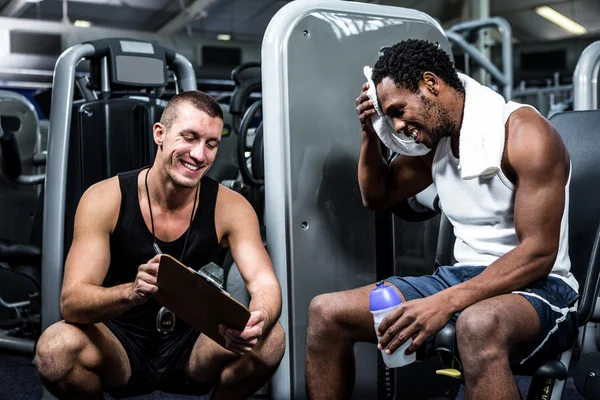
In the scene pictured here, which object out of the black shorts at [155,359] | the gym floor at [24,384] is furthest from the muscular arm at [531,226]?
the gym floor at [24,384]

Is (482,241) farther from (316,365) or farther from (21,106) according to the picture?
(21,106)

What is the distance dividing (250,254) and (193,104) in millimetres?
451

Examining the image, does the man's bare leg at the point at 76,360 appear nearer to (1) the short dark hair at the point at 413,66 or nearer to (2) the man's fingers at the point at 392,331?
(2) the man's fingers at the point at 392,331

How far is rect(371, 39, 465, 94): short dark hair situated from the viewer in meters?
1.86

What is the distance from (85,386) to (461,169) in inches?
44.1

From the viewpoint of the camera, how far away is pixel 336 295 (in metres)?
1.95

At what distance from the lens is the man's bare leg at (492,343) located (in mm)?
1579

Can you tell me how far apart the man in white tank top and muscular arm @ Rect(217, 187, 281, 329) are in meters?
0.12

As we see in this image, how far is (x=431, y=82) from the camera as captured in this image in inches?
73.5

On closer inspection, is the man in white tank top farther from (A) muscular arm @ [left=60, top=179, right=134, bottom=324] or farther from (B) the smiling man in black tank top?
(A) muscular arm @ [left=60, top=179, right=134, bottom=324]

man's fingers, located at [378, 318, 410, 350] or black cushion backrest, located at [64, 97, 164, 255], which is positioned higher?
black cushion backrest, located at [64, 97, 164, 255]

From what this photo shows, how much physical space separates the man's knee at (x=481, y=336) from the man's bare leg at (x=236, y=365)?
1.84 feet

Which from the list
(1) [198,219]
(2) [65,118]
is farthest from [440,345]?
(2) [65,118]

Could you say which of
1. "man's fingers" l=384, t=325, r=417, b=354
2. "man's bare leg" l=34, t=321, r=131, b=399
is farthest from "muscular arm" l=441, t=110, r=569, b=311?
"man's bare leg" l=34, t=321, r=131, b=399
